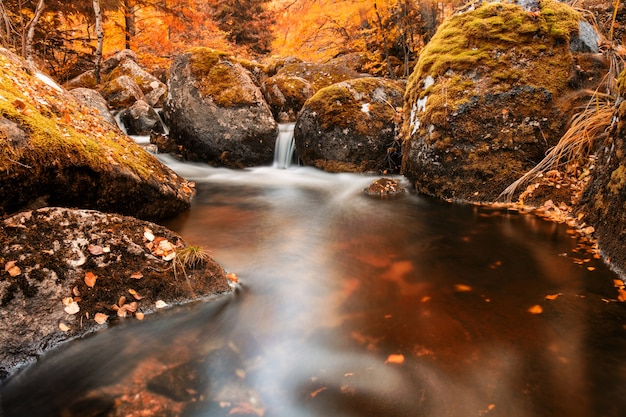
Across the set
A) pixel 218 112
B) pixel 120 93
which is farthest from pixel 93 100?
pixel 218 112

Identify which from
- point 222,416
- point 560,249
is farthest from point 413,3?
point 222,416

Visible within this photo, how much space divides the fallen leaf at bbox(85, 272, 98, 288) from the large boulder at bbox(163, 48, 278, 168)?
6220 millimetres

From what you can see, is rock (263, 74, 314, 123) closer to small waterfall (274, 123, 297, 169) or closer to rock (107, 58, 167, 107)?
small waterfall (274, 123, 297, 169)

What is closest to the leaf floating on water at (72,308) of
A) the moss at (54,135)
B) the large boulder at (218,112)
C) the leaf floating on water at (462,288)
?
the moss at (54,135)

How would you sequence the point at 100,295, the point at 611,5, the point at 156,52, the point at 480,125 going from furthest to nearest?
1. the point at 156,52
2. the point at 611,5
3. the point at 480,125
4. the point at 100,295

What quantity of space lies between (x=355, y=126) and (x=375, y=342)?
5.75m

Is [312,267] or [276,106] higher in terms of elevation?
[276,106]

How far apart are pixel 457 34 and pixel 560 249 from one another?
4117 millimetres

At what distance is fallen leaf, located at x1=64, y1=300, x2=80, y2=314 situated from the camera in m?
2.50

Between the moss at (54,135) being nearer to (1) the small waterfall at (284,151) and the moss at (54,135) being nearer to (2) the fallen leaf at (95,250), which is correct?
(2) the fallen leaf at (95,250)

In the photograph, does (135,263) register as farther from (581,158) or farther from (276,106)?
(276,106)

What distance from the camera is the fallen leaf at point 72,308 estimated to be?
8.20 feet

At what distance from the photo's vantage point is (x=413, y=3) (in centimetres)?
1243

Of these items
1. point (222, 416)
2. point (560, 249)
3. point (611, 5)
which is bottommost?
point (222, 416)
